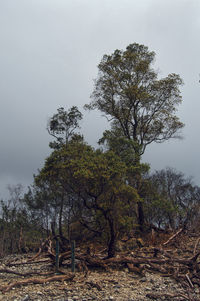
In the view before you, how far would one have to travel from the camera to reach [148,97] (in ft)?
73.7

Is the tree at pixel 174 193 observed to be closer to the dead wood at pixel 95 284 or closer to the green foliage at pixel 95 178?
the green foliage at pixel 95 178

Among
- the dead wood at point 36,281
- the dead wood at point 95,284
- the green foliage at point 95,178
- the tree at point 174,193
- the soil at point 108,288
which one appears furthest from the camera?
the tree at point 174,193

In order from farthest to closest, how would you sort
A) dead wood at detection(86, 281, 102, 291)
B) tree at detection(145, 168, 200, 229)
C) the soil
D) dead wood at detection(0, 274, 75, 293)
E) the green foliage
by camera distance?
tree at detection(145, 168, 200, 229) < the green foliage < dead wood at detection(86, 281, 102, 291) < dead wood at detection(0, 274, 75, 293) < the soil

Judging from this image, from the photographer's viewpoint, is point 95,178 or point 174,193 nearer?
point 95,178

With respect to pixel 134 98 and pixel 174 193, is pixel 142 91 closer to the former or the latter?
pixel 134 98

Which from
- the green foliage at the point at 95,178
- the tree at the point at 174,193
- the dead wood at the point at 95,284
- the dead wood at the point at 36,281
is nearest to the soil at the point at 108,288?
the dead wood at the point at 95,284

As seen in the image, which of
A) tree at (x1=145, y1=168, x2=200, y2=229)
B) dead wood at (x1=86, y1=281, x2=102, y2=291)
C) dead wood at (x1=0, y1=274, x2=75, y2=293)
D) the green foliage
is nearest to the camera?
dead wood at (x1=0, y1=274, x2=75, y2=293)

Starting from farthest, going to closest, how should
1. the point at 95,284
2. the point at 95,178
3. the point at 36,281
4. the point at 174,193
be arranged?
1. the point at 174,193
2. the point at 95,178
3. the point at 36,281
4. the point at 95,284

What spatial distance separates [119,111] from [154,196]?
787cm

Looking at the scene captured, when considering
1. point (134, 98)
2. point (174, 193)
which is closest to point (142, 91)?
point (134, 98)

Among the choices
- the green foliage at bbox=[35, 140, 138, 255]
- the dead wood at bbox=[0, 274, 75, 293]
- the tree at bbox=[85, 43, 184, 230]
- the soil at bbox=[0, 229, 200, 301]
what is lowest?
the soil at bbox=[0, 229, 200, 301]

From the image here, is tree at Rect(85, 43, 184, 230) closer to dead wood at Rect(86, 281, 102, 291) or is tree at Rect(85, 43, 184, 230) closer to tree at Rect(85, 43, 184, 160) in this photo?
tree at Rect(85, 43, 184, 160)

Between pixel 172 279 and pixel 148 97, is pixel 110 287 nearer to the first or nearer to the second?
pixel 172 279

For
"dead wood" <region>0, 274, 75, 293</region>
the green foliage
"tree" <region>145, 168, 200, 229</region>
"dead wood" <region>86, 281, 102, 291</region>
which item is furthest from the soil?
"tree" <region>145, 168, 200, 229</region>
